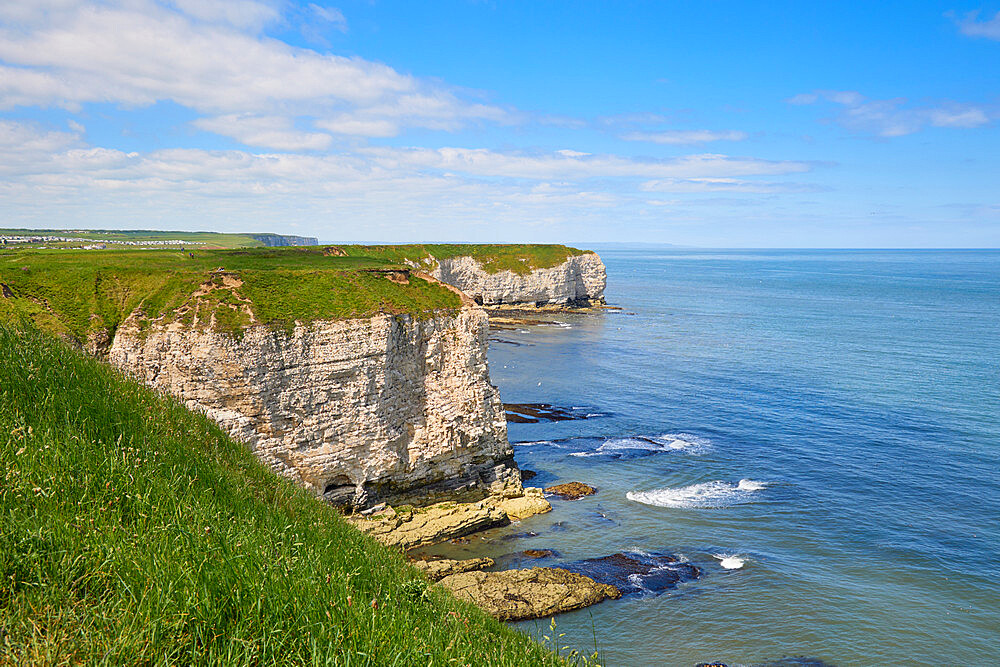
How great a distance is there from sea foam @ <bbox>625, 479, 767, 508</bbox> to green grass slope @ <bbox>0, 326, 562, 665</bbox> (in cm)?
3044

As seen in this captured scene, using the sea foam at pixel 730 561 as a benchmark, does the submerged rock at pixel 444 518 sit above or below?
above

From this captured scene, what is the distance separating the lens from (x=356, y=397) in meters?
31.4

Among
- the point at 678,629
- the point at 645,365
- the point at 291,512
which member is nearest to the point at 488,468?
the point at 678,629

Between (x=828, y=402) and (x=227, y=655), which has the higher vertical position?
(x=227, y=655)

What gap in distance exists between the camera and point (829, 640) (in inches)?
948

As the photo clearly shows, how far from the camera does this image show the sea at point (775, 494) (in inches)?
974

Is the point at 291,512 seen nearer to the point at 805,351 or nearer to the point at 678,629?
the point at 678,629

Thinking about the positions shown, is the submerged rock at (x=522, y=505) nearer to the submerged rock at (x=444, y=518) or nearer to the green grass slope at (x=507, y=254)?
the submerged rock at (x=444, y=518)

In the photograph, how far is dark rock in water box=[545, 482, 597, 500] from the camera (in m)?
38.8

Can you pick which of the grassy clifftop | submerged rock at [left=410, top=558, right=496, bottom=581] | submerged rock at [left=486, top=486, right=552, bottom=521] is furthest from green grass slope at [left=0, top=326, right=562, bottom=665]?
submerged rock at [left=486, top=486, right=552, bottom=521]

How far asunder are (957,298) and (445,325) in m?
157

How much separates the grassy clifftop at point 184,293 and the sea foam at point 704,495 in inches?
677

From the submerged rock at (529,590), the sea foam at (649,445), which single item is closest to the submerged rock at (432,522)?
the submerged rock at (529,590)

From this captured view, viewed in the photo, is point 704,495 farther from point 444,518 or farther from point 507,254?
point 507,254
